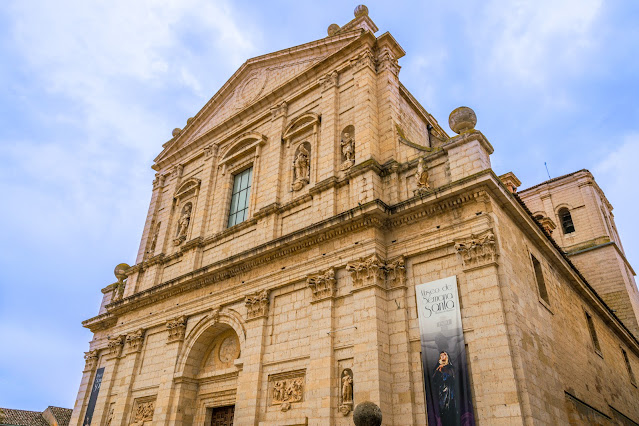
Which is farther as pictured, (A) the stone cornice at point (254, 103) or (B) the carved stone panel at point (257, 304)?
(A) the stone cornice at point (254, 103)

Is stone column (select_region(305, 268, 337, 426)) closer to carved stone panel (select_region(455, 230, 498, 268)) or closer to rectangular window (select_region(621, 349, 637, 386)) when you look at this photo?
carved stone panel (select_region(455, 230, 498, 268))

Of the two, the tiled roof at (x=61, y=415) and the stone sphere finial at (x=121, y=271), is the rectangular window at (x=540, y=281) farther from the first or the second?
the tiled roof at (x=61, y=415)

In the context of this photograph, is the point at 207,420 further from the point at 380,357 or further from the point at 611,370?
the point at 611,370

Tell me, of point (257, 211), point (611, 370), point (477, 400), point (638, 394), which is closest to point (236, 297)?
point (257, 211)

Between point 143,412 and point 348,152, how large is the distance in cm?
1067

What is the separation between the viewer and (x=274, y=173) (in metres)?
16.0

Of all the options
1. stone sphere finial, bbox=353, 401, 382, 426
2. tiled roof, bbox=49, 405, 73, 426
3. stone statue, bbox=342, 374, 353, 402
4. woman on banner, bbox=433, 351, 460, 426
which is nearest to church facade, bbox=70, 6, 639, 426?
stone statue, bbox=342, 374, 353, 402

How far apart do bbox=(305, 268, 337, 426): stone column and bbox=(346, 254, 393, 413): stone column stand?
2.16 ft

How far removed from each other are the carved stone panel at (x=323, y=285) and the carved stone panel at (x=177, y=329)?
18.2ft

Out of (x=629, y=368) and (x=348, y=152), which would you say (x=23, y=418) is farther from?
(x=629, y=368)

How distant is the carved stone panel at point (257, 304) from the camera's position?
13.4m

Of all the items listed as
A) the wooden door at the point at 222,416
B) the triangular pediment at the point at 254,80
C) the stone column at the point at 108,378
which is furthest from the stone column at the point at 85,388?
the triangular pediment at the point at 254,80

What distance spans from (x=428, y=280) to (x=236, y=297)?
20.3ft

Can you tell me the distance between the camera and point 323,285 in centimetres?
1219
